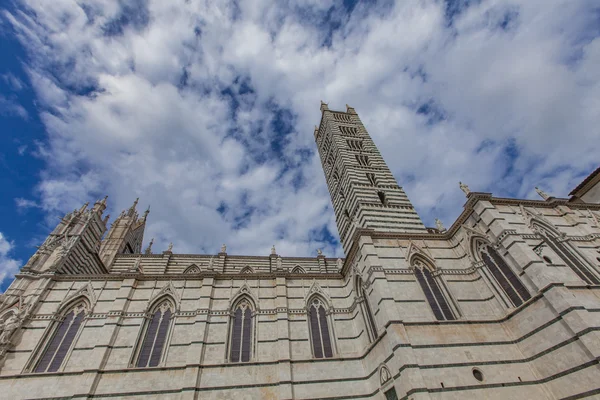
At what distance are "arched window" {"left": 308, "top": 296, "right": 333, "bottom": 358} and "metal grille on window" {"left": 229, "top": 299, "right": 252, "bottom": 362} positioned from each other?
3367 mm

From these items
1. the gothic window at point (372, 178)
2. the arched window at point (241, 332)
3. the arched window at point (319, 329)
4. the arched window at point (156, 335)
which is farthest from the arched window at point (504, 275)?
the arched window at point (156, 335)

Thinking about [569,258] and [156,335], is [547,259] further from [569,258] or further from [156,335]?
[156,335]

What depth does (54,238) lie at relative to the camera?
1858cm

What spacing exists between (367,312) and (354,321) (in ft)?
4.12

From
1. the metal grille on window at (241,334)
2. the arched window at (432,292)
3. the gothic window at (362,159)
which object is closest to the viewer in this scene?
the arched window at (432,292)

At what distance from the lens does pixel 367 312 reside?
15422 millimetres

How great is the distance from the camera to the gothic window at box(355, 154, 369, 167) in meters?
26.2

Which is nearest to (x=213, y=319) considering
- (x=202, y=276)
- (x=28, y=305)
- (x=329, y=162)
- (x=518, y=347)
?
(x=202, y=276)

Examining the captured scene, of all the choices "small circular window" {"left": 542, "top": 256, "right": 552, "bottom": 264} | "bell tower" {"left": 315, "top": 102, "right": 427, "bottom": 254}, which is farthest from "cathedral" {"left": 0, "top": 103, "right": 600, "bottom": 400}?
"bell tower" {"left": 315, "top": 102, "right": 427, "bottom": 254}

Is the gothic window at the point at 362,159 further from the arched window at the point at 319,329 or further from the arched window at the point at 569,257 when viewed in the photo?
the arched window at the point at 569,257

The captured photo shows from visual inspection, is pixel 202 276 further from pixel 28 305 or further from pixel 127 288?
pixel 28 305

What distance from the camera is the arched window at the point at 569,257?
510 inches

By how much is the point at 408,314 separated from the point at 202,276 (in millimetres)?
11469

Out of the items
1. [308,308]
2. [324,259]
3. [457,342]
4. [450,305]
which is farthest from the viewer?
[324,259]
